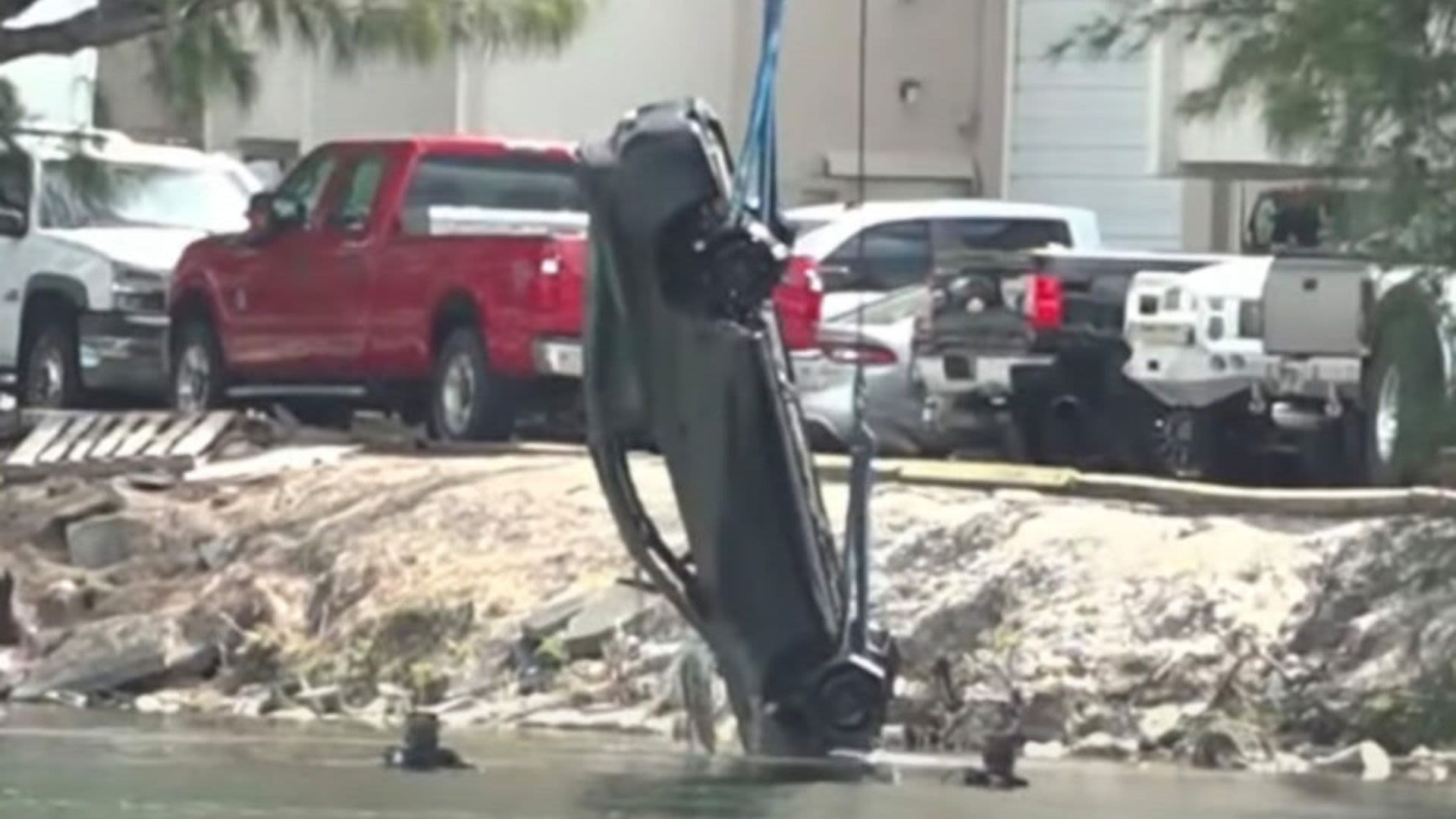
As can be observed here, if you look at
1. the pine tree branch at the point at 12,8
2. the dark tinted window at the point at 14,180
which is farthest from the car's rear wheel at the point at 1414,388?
the pine tree branch at the point at 12,8

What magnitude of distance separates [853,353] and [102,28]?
4.89m

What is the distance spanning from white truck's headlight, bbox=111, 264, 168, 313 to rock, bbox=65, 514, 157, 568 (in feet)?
17.8

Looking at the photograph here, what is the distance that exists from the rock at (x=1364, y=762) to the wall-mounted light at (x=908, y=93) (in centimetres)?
2253

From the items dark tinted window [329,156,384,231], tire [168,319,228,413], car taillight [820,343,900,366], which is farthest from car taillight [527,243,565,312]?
tire [168,319,228,413]

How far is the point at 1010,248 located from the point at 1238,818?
1321 centimetres

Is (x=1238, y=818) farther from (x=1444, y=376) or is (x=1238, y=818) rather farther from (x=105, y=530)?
(x=105, y=530)

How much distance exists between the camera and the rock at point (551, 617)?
791 inches

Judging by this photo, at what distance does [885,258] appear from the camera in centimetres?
2800

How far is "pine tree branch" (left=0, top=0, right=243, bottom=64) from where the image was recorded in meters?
20.7

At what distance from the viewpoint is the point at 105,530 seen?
895 inches

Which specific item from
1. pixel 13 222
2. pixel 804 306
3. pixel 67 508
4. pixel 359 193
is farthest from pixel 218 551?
pixel 13 222

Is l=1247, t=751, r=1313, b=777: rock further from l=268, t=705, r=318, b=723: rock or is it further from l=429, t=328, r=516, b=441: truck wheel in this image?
l=429, t=328, r=516, b=441: truck wheel

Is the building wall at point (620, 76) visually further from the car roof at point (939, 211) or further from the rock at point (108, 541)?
the rock at point (108, 541)

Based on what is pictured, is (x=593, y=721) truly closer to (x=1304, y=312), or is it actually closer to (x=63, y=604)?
(x=63, y=604)
